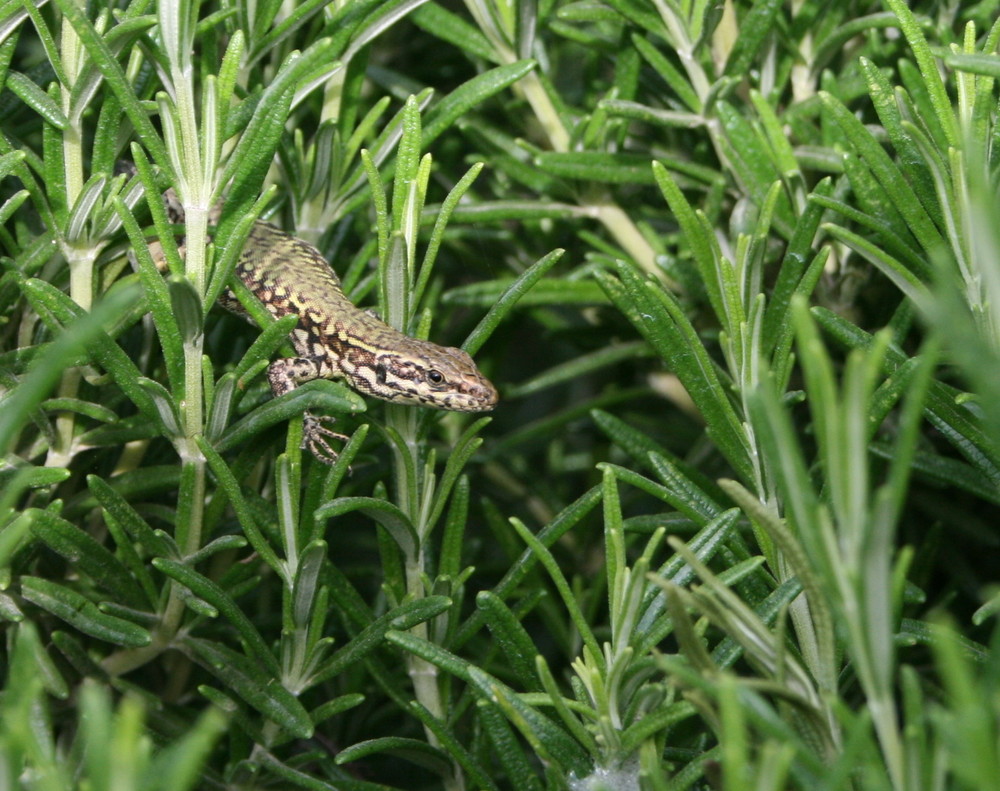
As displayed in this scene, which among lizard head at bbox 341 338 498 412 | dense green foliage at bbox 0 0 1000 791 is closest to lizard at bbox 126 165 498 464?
lizard head at bbox 341 338 498 412

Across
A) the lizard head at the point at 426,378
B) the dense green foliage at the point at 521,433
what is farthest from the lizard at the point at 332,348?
the dense green foliage at the point at 521,433

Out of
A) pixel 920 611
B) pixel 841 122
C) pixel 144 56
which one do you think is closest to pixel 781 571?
pixel 841 122

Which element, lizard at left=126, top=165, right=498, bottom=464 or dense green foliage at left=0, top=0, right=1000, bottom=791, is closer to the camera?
dense green foliage at left=0, top=0, right=1000, bottom=791

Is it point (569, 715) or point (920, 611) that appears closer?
point (569, 715)

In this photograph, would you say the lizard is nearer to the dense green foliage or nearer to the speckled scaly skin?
the speckled scaly skin

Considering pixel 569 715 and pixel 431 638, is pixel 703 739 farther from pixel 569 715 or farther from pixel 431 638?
pixel 431 638

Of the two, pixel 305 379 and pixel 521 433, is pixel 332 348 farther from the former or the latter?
pixel 521 433

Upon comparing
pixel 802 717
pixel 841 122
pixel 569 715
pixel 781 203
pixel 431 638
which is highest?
pixel 841 122
